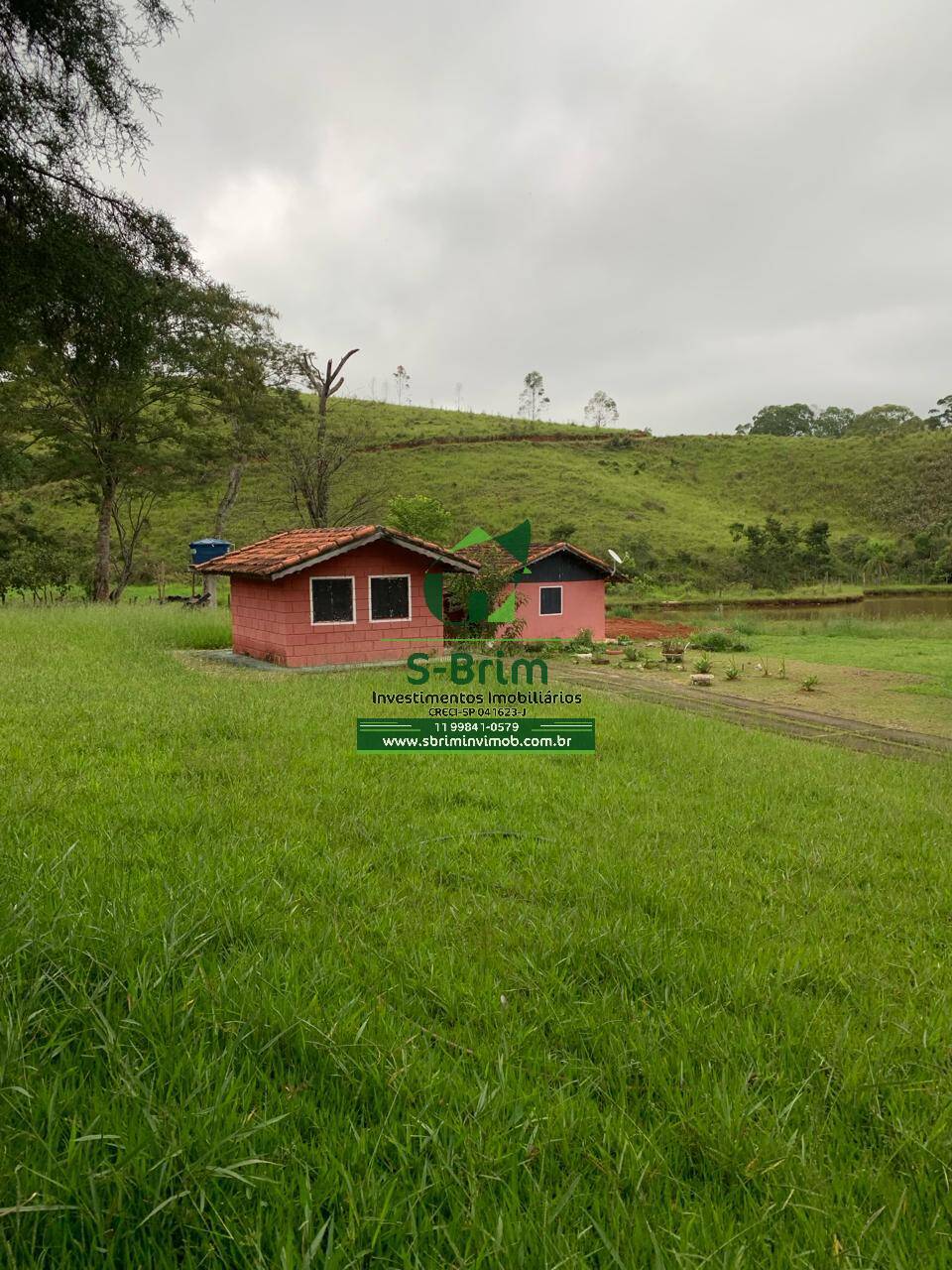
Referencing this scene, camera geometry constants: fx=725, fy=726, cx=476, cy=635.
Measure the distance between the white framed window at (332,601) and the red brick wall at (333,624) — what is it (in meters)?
0.08

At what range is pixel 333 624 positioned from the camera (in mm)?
14945

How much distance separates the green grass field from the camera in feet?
5.50

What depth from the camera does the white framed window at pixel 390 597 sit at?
15.5m

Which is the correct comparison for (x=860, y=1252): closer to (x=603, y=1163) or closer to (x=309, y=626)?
(x=603, y=1163)

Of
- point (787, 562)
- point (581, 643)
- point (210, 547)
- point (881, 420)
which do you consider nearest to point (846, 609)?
point (787, 562)

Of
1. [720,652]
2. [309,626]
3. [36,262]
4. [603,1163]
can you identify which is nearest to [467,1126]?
[603,1163]

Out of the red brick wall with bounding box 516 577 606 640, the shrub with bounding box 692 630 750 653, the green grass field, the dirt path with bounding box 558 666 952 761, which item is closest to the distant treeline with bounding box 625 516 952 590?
the shrub with bounding box 692 630 750 653

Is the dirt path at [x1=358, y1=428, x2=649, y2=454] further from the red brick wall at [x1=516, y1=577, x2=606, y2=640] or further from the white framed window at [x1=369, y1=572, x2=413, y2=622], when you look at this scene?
the white framed window at [x1=369, y1=572, x2=413, y2=622]

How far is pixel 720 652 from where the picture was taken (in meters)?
21.5

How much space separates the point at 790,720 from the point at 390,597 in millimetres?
8404

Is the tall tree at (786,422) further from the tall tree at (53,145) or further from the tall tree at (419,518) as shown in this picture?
the tall tree at (53,145)

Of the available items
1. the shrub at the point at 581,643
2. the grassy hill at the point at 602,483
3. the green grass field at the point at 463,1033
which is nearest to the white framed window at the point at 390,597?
the shrub at the point at 581,643

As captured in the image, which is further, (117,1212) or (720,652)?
(720,652)

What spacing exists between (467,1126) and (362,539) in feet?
43.4
